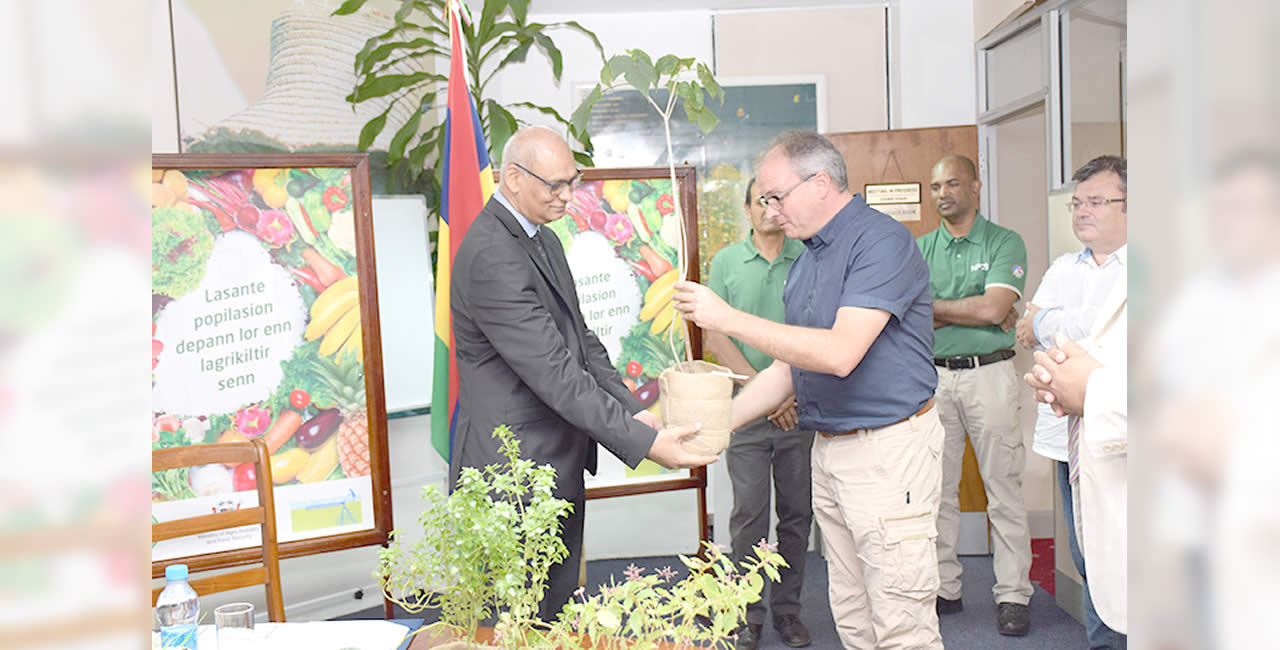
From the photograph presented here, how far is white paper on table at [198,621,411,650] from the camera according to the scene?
1338 mm

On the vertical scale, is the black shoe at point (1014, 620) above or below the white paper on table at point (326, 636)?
below

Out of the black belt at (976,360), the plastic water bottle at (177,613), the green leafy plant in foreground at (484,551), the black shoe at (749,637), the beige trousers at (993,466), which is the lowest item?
the black shoe at (749,637)

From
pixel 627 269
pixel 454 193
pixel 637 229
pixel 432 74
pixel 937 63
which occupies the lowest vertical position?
pixel 627 269

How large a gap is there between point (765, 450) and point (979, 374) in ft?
2.95

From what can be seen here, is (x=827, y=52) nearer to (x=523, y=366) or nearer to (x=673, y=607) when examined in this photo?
(x=523, y=366)

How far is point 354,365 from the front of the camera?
108 inches

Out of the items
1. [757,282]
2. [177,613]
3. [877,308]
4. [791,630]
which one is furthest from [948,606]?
[177,613]

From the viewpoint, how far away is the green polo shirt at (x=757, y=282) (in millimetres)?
3305

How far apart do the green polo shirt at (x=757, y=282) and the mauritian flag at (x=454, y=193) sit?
3.36 ft

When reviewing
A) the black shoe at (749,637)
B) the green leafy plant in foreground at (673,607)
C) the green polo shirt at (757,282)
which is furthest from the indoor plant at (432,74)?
the green leafy plant in foreground at (673,607)

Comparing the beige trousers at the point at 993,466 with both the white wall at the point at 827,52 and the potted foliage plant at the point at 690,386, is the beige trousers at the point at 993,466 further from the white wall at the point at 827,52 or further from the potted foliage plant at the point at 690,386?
the white wall at the point at 827,52

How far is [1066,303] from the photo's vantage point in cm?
269

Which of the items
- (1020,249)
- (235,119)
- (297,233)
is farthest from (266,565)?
(1020,249)

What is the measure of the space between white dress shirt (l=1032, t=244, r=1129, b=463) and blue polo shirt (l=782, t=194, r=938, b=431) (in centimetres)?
72
